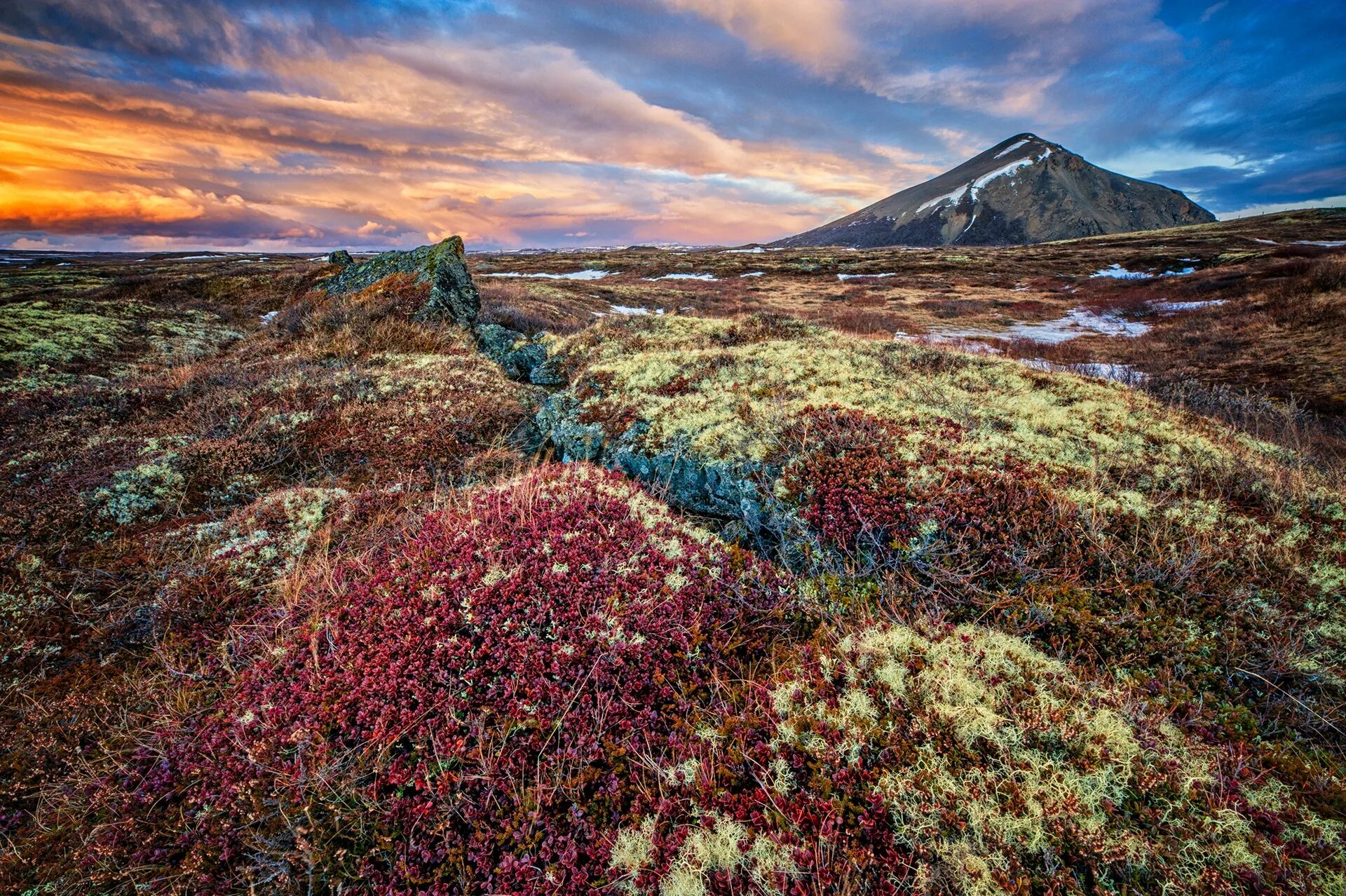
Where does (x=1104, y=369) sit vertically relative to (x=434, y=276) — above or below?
below

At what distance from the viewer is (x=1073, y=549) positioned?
15.6 ft

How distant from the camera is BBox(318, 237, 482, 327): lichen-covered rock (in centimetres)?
1789

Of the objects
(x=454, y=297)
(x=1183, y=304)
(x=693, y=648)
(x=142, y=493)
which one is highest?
(x=454, y=297)

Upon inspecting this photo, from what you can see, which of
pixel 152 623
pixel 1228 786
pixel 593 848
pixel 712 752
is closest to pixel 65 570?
pixel 152 623

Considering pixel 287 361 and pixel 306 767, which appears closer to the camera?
pixel 306 767

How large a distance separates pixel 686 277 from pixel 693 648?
68.5 m

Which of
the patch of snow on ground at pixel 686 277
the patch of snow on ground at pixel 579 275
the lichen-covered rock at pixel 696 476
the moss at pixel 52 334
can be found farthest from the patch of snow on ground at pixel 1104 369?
the patch of snow on ground at pixel 579 275

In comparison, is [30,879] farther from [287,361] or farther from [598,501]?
[287,361]

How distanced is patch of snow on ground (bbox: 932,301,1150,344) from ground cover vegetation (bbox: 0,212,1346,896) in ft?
61.1

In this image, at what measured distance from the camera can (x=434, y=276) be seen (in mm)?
18266

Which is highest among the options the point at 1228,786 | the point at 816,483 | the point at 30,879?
the point at 816,483

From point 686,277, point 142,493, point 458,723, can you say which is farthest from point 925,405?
point 686,277

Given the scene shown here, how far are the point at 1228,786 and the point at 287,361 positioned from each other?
61.7ft

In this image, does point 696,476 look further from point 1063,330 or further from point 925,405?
point 1063,330
